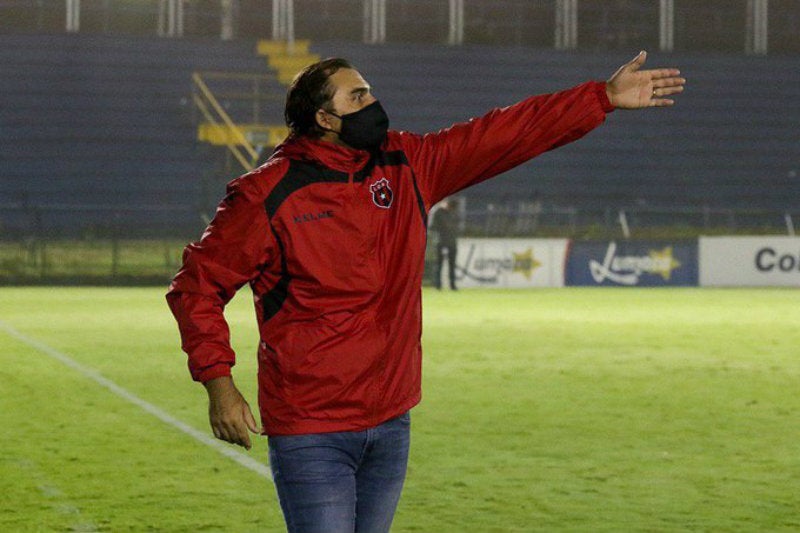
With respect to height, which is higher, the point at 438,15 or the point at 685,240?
the point at 438,15

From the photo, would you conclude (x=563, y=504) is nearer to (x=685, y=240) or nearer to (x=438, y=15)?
(x=685, y=240)

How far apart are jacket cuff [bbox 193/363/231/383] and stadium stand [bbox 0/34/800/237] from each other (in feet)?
113

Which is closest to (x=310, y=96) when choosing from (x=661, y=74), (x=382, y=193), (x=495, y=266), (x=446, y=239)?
(x=382, y=193)

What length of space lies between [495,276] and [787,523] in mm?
27552

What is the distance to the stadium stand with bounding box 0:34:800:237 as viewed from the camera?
4278 centimetres

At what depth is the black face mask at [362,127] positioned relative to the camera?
4.49m

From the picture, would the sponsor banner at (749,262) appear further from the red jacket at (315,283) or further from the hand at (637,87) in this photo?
the red jacket at (315,283)

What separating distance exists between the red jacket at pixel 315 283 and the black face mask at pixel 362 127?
0.13ft

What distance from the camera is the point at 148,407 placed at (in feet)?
41.6

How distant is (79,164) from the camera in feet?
141

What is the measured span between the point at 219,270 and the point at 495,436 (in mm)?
6798

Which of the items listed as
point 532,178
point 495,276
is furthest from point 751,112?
point 495,276

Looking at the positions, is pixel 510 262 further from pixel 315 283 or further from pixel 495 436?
pixel 315 283

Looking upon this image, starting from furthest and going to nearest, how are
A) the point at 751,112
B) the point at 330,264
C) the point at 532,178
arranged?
the point at 751,112, the point at 532,178, the point at 330,264
